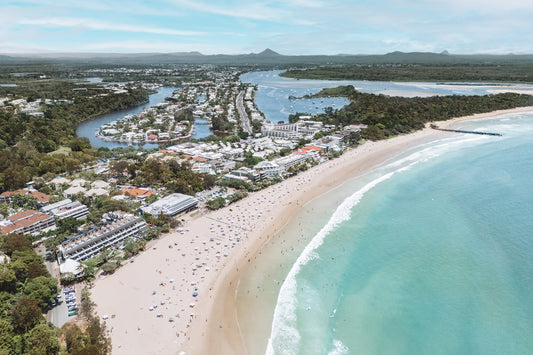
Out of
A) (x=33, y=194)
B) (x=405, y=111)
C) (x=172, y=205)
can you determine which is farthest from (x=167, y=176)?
(x=405, y=111)

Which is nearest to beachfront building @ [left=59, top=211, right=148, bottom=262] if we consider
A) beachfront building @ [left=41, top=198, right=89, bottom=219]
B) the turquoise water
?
beachfront building @ [left=41, top=198, right=89, bottom=219]

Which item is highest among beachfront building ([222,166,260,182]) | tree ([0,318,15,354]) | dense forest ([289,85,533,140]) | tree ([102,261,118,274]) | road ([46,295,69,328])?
dense forest ([289,85,533,140])

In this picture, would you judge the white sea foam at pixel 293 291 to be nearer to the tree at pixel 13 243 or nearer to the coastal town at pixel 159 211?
the coastal town at pixel 159 211

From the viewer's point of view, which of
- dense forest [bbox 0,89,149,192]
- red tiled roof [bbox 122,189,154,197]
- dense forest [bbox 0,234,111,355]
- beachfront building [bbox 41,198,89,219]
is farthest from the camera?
dense forest [bbox 0,89,149,192]

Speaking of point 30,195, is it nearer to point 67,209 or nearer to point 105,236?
point 67,209

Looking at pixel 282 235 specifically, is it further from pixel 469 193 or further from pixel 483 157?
pixel 483 157

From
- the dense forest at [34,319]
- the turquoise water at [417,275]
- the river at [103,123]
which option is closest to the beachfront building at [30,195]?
the dense forest at [34,319]

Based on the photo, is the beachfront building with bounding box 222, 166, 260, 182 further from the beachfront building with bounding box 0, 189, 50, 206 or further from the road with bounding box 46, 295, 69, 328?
the road with bounding box 46, 295, 69, 328
